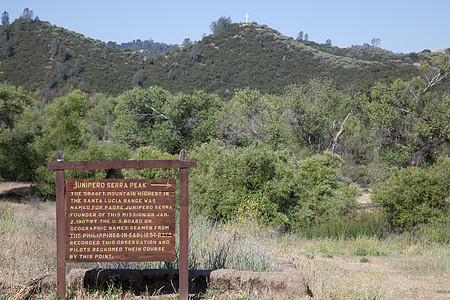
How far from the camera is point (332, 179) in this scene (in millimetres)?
19750

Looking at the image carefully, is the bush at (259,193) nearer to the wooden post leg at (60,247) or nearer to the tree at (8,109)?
the wooden post leg at (60,247)

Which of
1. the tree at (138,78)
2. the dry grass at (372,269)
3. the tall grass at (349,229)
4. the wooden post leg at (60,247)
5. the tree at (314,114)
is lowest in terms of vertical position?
the tall grass at (349,229)

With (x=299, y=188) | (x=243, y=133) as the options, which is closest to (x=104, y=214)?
(x=299, y=188)

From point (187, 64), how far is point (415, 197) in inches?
2714

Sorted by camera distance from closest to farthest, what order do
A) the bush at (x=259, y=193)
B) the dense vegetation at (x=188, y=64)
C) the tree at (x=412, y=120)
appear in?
the bush at (x=259, y=193), the tree at (x=412, y=120), the dense vegetation at (x=188, y=64)

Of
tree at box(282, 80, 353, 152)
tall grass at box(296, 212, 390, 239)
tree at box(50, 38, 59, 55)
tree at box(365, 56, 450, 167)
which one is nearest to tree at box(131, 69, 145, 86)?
tree at box(50, 38, 59, 55)

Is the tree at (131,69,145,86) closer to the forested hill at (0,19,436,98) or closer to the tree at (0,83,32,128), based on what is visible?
the forested hill at (0,19,436,98)

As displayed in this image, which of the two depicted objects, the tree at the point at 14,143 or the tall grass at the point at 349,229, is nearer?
the tall grass at the point at 349,229

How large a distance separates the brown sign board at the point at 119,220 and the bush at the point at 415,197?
451 inches

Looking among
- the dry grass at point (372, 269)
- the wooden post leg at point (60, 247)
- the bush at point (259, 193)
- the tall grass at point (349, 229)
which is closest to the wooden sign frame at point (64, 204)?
the wooden post leg at point (60, 247)

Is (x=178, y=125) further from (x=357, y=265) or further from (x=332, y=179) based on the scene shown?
(x=357, y=265)

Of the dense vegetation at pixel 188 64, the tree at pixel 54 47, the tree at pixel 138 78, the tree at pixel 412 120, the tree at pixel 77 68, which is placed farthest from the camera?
the tree at pixel 54 47

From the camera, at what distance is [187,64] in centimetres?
7912

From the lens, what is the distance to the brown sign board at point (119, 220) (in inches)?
201
